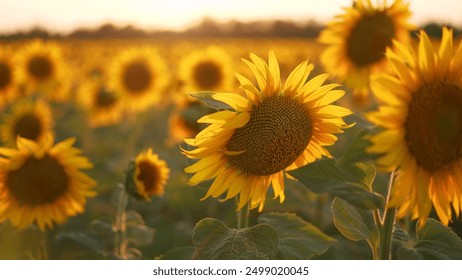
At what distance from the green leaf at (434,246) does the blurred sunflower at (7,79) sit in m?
3.99

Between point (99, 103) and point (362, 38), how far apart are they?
10.6 feet

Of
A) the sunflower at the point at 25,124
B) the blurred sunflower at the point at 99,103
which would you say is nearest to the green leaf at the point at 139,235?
the sunflower at the point at 25,124

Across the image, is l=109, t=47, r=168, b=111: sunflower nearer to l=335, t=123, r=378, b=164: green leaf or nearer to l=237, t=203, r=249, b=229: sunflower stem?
l=237, t=203, r=249, b=229: sunflower stem

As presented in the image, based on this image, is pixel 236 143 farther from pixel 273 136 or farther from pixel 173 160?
pixel 173 160

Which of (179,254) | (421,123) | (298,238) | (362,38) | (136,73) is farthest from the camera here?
(136,73)

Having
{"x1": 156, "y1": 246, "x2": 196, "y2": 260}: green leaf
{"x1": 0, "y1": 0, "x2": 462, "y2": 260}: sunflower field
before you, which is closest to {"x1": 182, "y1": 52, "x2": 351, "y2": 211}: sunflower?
{"x1": 0, "y1": 0, "x2": 462, "y2": 260}: sunflower field

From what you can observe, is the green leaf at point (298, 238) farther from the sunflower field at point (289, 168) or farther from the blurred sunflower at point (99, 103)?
Answer: the blurred sunflower at point (99, 103)

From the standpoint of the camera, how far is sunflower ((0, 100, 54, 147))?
3863 mm

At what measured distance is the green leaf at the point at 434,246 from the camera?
1.41m

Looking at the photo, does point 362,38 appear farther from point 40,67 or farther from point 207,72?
point 40,67

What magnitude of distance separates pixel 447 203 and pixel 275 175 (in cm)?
49

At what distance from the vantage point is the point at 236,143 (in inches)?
58.0

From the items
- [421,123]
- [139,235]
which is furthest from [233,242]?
[139,235]

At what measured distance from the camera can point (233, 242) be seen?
1449 mm
